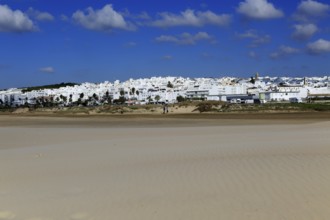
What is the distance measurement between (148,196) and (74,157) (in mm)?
5457

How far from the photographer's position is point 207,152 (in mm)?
11844

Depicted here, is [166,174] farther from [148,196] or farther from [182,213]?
[182,213]

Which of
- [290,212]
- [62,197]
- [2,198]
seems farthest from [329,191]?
[2,198]

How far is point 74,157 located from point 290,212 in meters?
7.22

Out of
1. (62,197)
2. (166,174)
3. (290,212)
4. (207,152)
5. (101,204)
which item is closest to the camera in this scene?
(290,212)

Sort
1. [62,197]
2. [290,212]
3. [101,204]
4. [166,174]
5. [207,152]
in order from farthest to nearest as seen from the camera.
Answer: [207,152] < [166,174] < [62,197] < [101,204] < [290,212]

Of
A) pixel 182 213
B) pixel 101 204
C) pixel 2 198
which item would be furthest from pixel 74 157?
pixel 182 213

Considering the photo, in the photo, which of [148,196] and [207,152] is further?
[207,152]

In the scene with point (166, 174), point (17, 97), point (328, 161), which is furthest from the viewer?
point (17, 97)

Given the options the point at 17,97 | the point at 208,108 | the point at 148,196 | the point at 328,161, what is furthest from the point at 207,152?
the point at 17,97

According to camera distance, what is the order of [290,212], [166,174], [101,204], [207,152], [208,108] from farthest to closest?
[208,108] < [207,152] < [166,174] < [101,204] < [290,212]

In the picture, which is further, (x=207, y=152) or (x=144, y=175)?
(x=207, y=152)

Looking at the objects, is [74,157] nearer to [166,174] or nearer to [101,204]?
[166,174]

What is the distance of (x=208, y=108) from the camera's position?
188 feet
